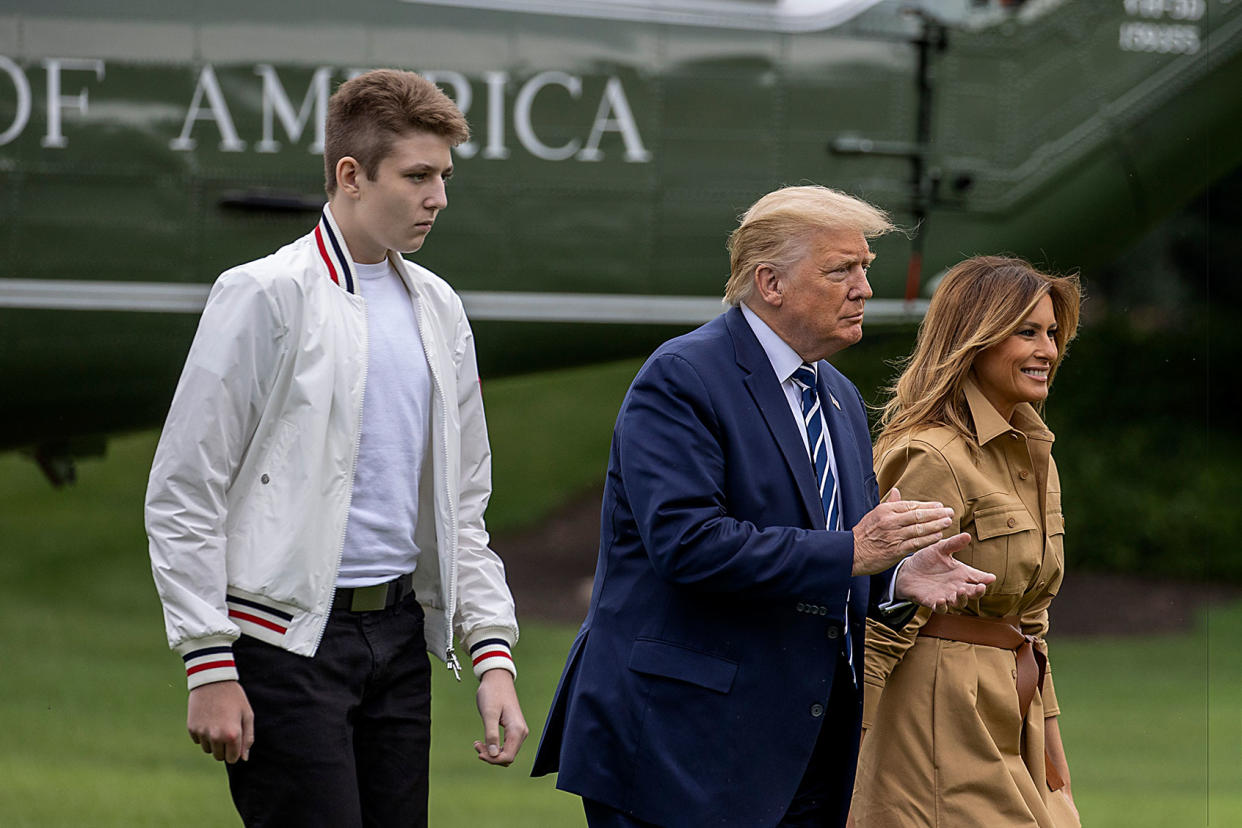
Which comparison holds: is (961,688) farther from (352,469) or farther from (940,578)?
(352,469)

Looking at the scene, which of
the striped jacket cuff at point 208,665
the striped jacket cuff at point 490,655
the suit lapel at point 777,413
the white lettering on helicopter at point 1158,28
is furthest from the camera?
the white lettering on helicopter at point 1158,28

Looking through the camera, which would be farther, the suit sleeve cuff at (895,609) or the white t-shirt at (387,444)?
the suit sleeve cuff at (895,609)

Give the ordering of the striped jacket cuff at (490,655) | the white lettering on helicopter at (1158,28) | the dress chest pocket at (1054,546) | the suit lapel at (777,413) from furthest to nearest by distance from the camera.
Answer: the white lettering on helicopter at (1158,28)
the dress chest pocket at (1054,546)
the striped jacket cuff at (490,655)
the suit lapel at (777,413)

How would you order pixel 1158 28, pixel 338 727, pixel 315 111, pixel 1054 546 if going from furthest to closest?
pixel 1158 28 → pixel 315 111 → pixel 1054 546 → pixel 338 727

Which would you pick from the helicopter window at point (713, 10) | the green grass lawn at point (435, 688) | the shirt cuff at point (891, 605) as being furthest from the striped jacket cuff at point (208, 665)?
the helicopter window at point (713, 10)

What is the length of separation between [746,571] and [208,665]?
89cm

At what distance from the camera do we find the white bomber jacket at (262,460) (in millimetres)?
2412

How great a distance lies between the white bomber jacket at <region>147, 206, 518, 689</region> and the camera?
2.41m

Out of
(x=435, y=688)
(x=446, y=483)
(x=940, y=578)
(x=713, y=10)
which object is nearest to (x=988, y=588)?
(x=940, y=578)

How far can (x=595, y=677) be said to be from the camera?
8.61 ft

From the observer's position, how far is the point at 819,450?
276 centimetres

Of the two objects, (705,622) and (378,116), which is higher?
(378,116)

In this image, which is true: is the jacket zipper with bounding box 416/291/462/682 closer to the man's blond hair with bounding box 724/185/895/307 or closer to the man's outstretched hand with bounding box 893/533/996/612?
the man's blond hair with bounding box 724/185/895/307

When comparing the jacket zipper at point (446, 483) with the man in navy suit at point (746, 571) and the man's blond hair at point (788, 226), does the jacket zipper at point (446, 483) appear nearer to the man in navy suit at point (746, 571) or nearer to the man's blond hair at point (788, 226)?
the man in navy suit at point (746, 571)
